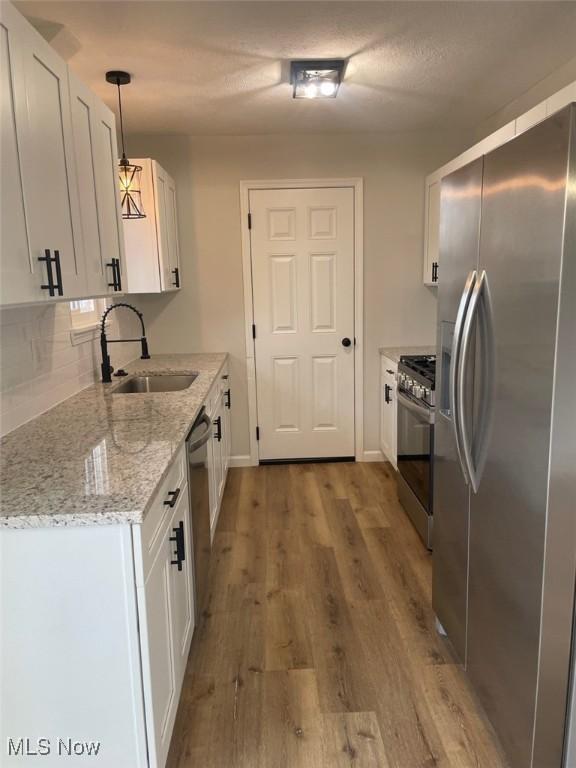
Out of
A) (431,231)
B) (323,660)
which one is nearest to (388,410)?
(431,231)

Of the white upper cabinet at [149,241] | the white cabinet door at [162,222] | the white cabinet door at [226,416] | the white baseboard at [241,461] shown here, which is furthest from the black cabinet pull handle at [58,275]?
the white baseboard at [241,461]

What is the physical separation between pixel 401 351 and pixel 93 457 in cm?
278

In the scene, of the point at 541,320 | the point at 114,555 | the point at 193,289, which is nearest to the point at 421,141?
the point at 193,289

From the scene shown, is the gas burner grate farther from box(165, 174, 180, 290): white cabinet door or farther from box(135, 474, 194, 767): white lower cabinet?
box(165, 174, 180, 290): white cabinet door

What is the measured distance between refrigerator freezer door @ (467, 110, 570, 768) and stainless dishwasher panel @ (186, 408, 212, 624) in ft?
3.46

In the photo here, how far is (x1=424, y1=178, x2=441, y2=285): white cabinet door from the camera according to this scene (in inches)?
150

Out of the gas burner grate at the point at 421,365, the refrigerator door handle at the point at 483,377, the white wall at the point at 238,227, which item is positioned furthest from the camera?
the white wall at the point at 238,227

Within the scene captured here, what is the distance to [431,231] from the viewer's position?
390 cm

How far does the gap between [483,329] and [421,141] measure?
2861 mm

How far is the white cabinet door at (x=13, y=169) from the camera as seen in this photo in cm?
137

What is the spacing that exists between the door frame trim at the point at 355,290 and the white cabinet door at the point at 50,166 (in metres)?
2.24

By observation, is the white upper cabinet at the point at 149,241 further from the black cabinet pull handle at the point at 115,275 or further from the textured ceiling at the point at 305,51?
the black cabinet pull handle at the point at 115,275

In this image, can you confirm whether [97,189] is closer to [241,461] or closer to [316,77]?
[316,77]

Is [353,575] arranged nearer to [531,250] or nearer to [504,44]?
[531,250]
